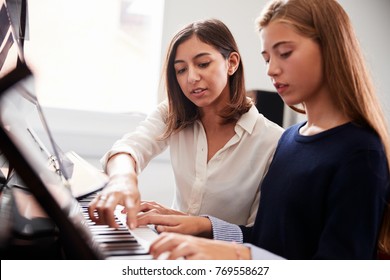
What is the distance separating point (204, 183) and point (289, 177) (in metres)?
0.37

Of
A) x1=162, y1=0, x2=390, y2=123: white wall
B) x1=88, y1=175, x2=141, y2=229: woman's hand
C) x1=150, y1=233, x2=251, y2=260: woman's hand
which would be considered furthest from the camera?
x1=162, y1=0, x2=390, y2=123: white wall

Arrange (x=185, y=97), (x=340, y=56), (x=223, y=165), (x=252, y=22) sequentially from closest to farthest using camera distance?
(x=340, y=56), (x=223, y=165), (x=185, y=97), (x=252, y=22)

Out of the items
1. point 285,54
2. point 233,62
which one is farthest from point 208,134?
point 285,54

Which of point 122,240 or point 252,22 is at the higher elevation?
point 252,22

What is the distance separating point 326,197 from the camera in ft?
2.70

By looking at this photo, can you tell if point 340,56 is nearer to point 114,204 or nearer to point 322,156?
point 322,156

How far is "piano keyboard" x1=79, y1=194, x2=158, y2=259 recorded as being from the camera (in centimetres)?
71

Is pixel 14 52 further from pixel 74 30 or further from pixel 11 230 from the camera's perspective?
pixel 74 30

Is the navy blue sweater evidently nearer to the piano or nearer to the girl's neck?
the girl's neck

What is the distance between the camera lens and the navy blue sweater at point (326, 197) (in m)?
0.74

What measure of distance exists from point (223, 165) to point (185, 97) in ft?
0.81

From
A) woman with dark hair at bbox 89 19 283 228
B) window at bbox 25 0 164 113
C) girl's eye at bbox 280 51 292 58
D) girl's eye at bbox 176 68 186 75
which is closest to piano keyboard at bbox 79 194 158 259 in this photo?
woman with dark hair at bbox 89 19 283 228

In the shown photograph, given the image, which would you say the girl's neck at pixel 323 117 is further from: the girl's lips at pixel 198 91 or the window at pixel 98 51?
the window at pixel 98 51
